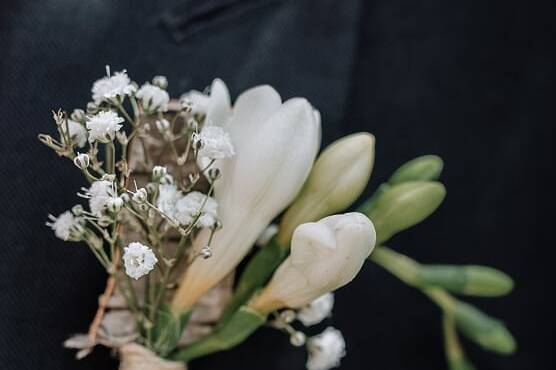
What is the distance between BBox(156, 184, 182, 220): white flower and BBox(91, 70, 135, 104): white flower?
62 millimetres

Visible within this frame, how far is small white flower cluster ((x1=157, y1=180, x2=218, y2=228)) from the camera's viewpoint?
45 cm

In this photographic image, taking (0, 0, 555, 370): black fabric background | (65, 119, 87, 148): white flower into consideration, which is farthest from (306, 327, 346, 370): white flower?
(65, 119, 87, 148): white flower

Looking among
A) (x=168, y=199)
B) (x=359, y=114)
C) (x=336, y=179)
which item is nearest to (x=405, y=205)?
(x=336, y=179)

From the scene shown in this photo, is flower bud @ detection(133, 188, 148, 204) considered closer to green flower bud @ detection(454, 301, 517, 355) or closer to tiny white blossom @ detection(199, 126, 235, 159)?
tiny white blossom @ detection(199, 126, 235, 159)

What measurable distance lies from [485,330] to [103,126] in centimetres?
38

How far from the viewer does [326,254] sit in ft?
1.42

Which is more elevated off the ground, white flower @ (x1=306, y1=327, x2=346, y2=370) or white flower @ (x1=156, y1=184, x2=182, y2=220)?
white flower @ (x1=156, y1=184, x2=182, y2=220)

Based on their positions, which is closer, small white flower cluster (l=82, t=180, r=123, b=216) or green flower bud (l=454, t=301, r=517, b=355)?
small white flower cluster (l=82, t=180, r=123, b=216)

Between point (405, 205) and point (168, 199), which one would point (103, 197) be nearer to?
point (168, 199)

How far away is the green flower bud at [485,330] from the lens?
2.07 feet

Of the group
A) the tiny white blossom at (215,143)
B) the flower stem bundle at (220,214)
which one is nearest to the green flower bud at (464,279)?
the flower stem bundle at (220,214)

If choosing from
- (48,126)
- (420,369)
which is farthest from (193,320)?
(420,369)

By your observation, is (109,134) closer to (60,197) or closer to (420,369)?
(60,197)

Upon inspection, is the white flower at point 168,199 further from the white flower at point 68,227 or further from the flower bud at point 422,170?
the flower bud at point 422,170
